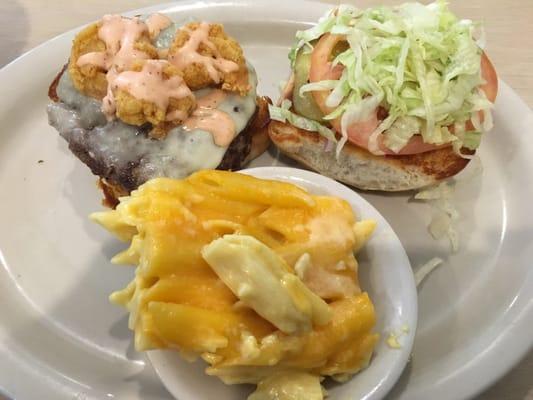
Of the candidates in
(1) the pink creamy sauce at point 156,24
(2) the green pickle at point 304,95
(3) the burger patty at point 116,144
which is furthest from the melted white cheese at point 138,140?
(1) the pink creamy sauce at point 156,24

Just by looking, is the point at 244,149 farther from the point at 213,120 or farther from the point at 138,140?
the point at 138,140

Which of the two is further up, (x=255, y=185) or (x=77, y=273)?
(x=255, y=185)

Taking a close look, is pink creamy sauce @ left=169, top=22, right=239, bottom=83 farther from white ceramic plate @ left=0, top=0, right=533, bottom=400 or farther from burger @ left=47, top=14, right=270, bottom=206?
white ceramic plate @ left=0, top=0, right=533, bottom=400

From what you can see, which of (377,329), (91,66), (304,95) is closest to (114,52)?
(91,66)

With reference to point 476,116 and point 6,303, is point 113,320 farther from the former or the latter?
point 476,116

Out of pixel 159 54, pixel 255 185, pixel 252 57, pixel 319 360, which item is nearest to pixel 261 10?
pixel 252 57

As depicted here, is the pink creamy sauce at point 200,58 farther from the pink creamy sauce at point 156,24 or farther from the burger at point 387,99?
the burger at point 387,99
